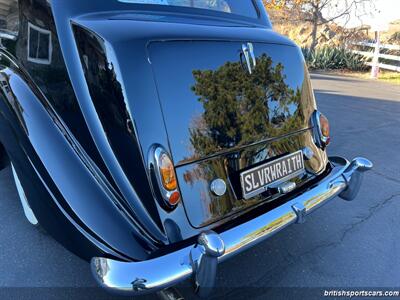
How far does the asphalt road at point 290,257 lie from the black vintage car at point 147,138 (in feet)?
1.84

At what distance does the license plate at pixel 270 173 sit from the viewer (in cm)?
208

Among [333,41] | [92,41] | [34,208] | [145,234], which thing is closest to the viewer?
[145,234]

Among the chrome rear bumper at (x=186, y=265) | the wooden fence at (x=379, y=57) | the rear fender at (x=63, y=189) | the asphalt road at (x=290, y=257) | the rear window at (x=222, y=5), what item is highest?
the rear window at (x=222, y=5)

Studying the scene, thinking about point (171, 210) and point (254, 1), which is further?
point (254, 1)

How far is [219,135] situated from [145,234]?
682 mm

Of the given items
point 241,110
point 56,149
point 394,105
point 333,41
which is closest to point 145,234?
point 56,149

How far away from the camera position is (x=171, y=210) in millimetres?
1794

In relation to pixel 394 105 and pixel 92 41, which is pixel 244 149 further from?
pixel 394 105

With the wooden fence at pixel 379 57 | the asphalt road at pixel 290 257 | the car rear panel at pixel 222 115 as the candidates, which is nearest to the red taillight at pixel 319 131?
the car rear panel at pixel 222 115

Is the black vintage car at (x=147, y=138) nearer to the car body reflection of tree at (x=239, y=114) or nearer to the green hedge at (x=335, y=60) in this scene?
the car body reflection of tree at (x=239, y=114)

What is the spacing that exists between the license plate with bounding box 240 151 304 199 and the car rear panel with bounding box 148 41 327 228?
3 cm

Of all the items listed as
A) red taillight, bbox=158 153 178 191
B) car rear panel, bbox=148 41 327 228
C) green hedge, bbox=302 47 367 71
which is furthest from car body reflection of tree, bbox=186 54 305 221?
green hedge, bbox=302 47 367 71

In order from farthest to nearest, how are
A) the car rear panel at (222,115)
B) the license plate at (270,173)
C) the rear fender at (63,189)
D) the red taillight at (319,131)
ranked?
the red taillight at (319,131), the license plate at (270,173), the car rear panel at (222,115), the rear fender at (63,189)

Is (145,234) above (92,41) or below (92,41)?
below
